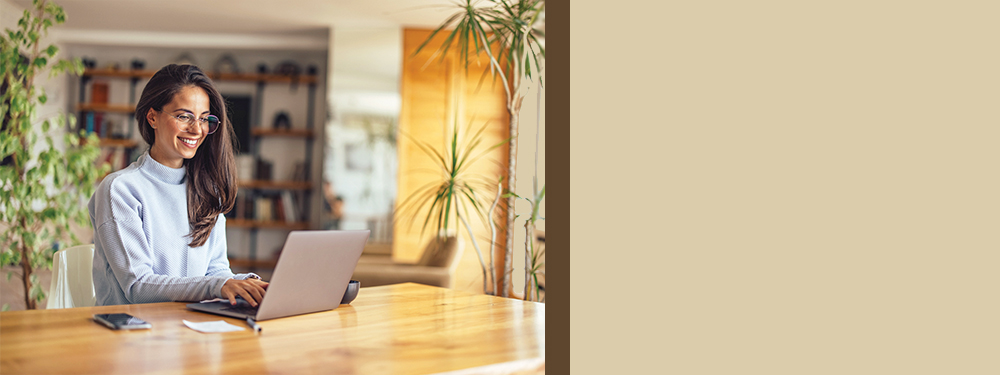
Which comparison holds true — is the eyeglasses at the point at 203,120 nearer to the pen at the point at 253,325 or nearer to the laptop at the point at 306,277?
the laptop at the point at 306,277

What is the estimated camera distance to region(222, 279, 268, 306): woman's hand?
Result: 1286mm

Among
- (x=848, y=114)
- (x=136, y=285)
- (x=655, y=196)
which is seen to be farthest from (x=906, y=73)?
(x=136, y=285)

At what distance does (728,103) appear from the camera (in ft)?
3.91

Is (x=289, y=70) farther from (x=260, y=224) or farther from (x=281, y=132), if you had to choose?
(x=260, y=224)

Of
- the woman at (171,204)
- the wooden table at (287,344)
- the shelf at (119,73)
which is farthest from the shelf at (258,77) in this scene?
the wooden table at (287,344)

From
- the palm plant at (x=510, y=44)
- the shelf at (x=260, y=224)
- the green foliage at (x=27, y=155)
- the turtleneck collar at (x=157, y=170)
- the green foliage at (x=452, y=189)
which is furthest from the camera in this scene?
the shelf at (x=260, y=224)

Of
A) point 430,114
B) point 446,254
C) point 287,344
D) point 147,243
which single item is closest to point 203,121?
point 147,243

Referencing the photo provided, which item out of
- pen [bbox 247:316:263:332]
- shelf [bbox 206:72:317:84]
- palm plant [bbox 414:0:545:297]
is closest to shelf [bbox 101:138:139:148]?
shelf [bbox 206:72:317:84]

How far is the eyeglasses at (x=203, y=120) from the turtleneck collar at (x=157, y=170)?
0.39 ft

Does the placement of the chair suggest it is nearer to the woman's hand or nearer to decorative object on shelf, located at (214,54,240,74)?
the woman's hand

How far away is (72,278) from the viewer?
1735mm

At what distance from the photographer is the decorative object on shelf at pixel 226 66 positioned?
6.24 meters

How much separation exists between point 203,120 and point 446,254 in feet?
8.31

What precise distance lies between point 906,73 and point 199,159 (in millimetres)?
1587
